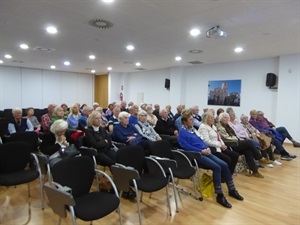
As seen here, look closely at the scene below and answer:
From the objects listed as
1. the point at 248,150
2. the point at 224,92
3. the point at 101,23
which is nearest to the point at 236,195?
the point at 248,150

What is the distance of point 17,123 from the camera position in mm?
4496

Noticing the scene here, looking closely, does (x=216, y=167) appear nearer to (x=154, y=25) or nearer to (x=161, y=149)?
(x=161, y=149)

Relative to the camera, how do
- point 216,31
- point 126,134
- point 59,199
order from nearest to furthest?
point 59,199 → point 126,134 → point 216,31

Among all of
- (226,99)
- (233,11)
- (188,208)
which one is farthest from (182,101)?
(188,208)

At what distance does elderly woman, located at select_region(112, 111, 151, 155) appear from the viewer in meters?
3.81

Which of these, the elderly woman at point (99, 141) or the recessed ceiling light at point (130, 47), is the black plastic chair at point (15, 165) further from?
the recessed ceiling light at point (130, 47)

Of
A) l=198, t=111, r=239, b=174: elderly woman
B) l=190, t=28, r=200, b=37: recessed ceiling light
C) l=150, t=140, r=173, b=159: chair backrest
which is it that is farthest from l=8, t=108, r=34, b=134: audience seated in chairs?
l=190, t=28, r=200, b=37: recessed ceiling light

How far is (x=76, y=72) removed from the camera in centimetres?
1318

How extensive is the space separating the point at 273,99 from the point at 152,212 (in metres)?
6.68

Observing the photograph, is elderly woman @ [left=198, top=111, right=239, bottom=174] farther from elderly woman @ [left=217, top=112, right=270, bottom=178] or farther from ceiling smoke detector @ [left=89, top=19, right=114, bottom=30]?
ceiling smoke detector @ [left=89, top=19, right=114, bottom=30]

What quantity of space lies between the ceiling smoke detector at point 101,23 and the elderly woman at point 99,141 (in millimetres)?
1920

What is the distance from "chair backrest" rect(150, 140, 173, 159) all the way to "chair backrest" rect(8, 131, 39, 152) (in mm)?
1805

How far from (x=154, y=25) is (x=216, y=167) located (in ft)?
Result: 9.54

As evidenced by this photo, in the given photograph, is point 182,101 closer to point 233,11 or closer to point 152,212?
point 233,11
